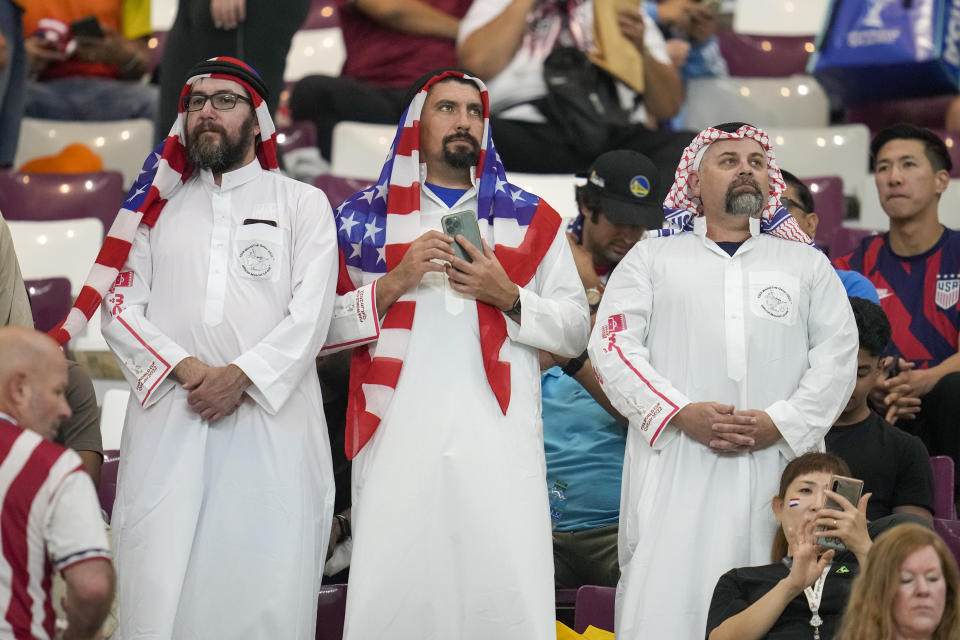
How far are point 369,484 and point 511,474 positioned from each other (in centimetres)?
41

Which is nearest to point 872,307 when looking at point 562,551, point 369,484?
point 562,551

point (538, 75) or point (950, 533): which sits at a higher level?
point (538, 75)

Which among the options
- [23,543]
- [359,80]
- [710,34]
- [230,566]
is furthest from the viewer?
[710,34]

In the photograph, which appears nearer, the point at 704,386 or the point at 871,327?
the point at 704,386

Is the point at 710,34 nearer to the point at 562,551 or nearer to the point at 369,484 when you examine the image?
the point at 562,551

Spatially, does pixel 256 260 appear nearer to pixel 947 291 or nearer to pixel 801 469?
pixel 801 469

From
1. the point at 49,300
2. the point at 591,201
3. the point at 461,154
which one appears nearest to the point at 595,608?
the point at 461,154

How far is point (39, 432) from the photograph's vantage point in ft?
12.0

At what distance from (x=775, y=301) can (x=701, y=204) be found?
516 millimetres

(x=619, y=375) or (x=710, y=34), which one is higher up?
(x=710, y=34)

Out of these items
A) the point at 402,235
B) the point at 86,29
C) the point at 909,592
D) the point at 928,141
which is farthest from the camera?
the point at 86,29

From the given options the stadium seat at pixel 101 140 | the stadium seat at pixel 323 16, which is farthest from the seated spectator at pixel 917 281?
the stadium seat at pixel 323 16

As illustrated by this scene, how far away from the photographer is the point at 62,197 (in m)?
7.52

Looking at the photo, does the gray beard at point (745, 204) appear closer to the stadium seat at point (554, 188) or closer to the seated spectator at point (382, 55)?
the stadium seat at point (554, 188)
